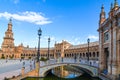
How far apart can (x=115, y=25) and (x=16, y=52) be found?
107617 millimetres

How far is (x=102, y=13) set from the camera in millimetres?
34875

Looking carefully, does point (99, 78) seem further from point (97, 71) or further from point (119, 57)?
point (119, 57)

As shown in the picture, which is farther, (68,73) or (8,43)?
(8,43)

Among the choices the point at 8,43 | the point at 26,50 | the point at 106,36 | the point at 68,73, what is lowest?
the point at 68,73

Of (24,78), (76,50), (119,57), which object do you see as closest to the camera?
(119,57)

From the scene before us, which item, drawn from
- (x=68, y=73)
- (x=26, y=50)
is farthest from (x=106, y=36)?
(x=26, y=50)

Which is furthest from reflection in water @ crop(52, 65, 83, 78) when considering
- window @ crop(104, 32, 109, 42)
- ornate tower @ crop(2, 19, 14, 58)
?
ornate tower @ crop(2, 19, 14, 58)

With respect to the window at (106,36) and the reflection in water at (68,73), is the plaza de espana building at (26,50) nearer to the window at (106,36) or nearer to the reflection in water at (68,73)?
the reflection in water at (68,73)

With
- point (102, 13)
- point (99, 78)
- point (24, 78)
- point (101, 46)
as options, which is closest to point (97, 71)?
point (99, 78)

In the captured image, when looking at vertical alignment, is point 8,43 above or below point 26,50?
above

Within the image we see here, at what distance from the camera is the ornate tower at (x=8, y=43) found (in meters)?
117

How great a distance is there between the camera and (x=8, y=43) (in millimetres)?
118188

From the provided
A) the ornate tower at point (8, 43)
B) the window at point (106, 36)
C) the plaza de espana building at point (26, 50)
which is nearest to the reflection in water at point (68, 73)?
the window at point (106, 36)

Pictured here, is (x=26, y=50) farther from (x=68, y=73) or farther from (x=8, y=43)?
(x=68, y=73)
